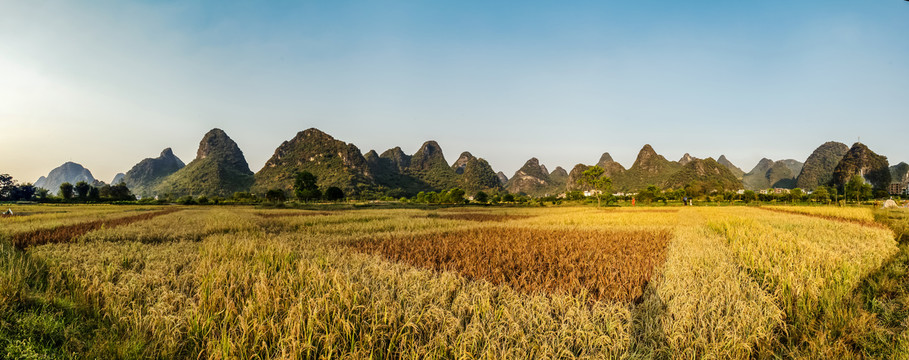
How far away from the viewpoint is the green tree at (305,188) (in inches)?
2680

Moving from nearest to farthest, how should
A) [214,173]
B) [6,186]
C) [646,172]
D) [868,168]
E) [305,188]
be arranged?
1. [6,186]
2. [305,188]
3. [868,168]
4. [214,173]
5. [646,172]

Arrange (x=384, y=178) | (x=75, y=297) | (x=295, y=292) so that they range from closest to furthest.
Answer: (x=295, y=292) < (x=75, y=297) < (x=384, y=178)

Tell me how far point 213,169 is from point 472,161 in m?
131

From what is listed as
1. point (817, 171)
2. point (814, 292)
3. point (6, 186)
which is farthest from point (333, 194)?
point (817, 171)

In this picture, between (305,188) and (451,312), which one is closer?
(451,312)

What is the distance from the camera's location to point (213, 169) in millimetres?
157000

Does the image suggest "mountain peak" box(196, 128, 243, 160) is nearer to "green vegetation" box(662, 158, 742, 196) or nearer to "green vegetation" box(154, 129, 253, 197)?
"green vegetation" box(154, 129, 253, 197)

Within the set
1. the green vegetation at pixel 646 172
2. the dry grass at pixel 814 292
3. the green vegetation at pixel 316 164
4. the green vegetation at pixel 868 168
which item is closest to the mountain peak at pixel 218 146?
the green vegetation at pixel 316 164

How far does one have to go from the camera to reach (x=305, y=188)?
69500 mm

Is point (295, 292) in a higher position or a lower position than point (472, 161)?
lower

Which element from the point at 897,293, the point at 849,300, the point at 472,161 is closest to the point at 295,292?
the point at 849,300

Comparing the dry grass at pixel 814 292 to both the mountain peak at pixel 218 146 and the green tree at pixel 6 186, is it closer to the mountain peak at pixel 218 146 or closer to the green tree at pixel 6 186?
A: the green tree at pixel 6 186

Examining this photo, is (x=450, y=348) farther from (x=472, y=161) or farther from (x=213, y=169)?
(x=213, y=169)

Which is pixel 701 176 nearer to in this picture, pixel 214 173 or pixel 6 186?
pixel 6 186
